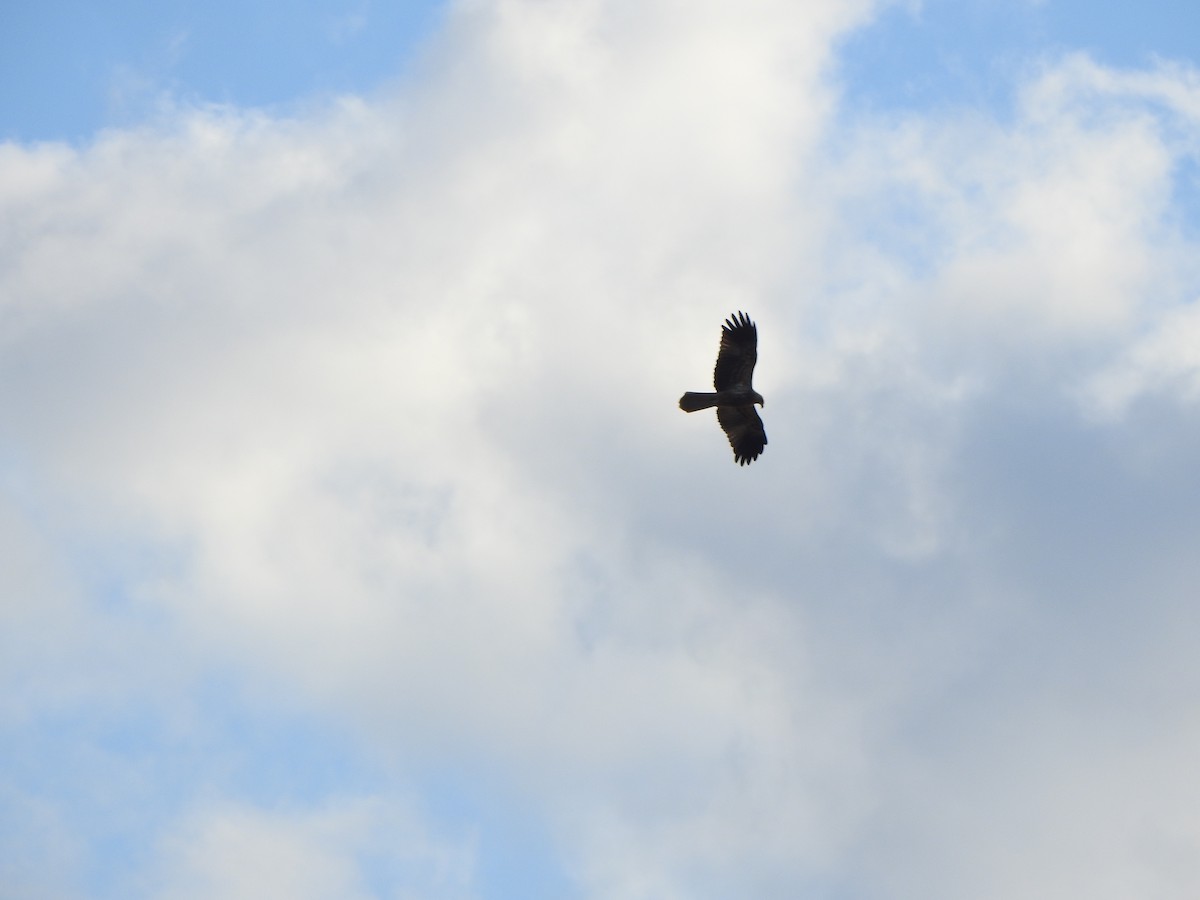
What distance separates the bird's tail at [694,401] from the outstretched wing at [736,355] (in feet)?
3.50

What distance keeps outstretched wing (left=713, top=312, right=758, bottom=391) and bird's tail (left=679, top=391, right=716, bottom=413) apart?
3.50 feet

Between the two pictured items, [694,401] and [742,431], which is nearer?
[694,401]

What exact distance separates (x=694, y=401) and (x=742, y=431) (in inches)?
157

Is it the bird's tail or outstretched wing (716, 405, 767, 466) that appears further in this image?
outstretched wing (716, 405, 767, 466)

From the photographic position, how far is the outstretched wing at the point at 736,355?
70250 mm

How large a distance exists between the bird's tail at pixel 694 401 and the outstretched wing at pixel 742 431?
98.1 inches

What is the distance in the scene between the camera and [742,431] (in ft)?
240

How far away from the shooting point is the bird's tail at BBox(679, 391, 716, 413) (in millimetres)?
69625

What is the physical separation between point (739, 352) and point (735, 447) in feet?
14.7

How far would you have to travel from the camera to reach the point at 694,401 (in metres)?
69.8

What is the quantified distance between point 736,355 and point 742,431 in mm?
3731

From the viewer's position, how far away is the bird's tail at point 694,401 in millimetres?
69625

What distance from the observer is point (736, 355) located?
7044 cm

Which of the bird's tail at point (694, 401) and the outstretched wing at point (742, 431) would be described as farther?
the outstretched wing at point (742, 431)
